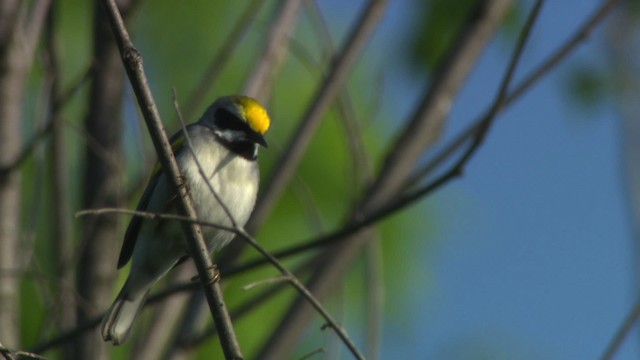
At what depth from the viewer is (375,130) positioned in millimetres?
8938

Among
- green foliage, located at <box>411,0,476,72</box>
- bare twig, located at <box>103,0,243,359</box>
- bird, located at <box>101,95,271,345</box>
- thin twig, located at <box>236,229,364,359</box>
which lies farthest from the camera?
green foliage, located at <box>411,0,476,72</box>

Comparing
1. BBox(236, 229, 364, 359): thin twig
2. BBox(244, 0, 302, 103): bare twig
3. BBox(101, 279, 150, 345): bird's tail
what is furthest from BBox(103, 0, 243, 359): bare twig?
BBox(244, 0, 302, 103): bare twig

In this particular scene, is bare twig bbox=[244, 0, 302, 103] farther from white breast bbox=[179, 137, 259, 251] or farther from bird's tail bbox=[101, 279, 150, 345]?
bird's tail bbox=[101, 279, 150, 345]

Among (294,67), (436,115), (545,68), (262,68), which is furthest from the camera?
(294,67)

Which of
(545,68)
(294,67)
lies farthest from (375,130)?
(545,68)

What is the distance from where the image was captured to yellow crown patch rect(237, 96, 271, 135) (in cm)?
438

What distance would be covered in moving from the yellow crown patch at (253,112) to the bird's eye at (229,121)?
0.09 ft

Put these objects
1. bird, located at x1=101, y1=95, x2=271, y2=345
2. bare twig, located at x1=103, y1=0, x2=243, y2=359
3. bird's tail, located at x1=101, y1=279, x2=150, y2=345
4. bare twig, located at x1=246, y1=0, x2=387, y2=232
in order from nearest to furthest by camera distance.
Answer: bare twig, located at x1=103, y1=0, x2=243, y2=359 → bird's tail, located at x1=101, y1=279, x2=150, y2=345 → bird, located at x1=101, y1=95, x2=271, y2=345 → bare twig, located at x1=246, y1=0, x2=387, y2=232

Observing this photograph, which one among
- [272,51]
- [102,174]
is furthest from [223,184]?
[272,51]

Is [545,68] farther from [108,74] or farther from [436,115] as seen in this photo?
[108,74]

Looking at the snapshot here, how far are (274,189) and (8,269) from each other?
93cm

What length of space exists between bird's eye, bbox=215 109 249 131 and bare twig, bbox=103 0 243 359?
4.82 ft

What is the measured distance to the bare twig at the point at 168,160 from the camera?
2.71 metres

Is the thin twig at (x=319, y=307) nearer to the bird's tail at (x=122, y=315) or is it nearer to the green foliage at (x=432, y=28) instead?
the bird's tail at (x=122, y=315)
